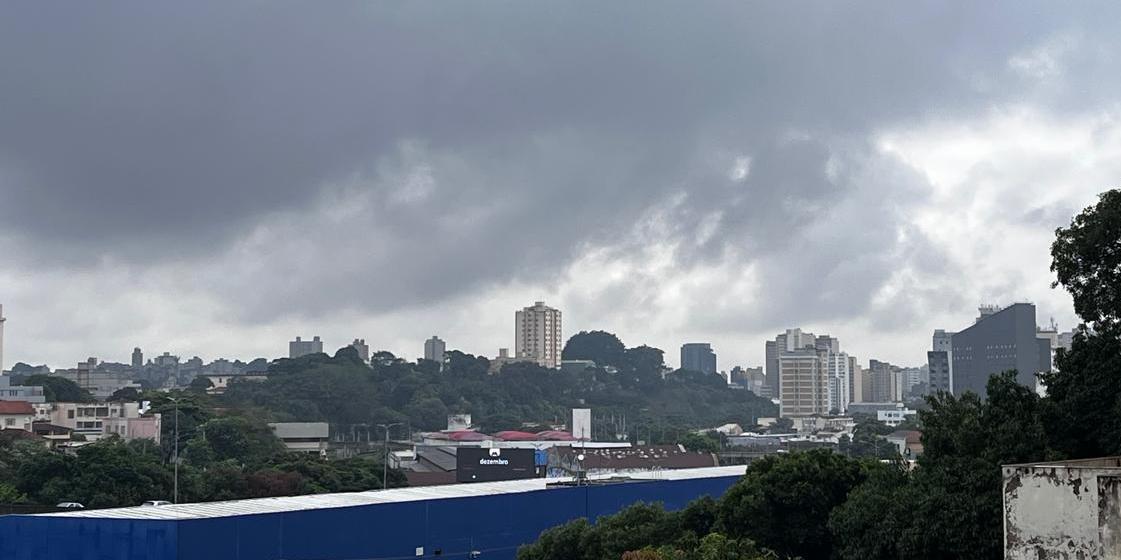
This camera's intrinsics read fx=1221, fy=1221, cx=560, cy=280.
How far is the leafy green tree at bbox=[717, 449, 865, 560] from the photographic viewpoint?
84.3 ft

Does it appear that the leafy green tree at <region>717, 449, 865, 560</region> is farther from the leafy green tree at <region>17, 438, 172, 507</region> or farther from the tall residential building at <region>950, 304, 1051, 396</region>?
the tall residential building at <region>950, 304, 1051, 396</region>

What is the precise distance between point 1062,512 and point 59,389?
115 m

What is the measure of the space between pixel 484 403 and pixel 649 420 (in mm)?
26661

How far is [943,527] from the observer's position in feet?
66.6

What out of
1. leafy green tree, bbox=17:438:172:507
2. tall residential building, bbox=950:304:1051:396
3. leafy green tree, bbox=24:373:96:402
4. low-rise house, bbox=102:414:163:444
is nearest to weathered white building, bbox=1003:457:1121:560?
leafy green tree, bbox=17:438:172:507

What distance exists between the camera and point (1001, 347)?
155750 millimetres

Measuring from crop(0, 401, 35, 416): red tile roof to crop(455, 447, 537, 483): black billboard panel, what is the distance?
1382 inches

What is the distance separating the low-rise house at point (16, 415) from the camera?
8962 centimetres

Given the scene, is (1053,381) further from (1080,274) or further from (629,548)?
(629,548)

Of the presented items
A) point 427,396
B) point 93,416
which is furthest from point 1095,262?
point 427,396

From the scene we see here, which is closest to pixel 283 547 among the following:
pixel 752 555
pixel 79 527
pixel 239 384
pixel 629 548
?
pixel 79 527

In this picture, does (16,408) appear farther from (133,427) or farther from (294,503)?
(294,503)

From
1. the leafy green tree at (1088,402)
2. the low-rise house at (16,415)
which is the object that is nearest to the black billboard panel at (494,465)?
the low-rise house at (16,415)

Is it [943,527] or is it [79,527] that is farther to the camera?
[79,527]
